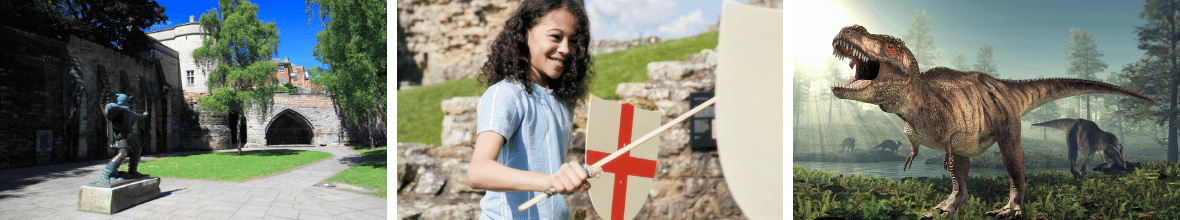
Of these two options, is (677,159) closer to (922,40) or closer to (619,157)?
(619,157)

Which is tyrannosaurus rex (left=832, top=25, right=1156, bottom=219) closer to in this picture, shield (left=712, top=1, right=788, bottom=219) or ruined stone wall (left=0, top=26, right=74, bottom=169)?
shield (left=712, top=1, right=788, bottom=219)

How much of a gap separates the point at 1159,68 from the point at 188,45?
9.27 m

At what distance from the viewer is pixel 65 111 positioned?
4.79 meters

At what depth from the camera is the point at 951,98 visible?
94.3 inches

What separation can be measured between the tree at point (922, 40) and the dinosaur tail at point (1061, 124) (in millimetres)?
753

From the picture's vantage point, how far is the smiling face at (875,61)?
2143mm

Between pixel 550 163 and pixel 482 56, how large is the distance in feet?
5.32

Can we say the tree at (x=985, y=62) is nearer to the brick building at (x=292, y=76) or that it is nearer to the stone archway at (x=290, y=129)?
the brick building at (x=292, y=76)

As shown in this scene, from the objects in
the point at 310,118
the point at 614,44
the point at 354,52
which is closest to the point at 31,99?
the point at 354,52

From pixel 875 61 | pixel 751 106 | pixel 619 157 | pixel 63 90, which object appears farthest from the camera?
pixel 63 90

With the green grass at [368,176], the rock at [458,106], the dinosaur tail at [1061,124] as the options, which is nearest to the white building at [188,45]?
the green grass at [368,176]

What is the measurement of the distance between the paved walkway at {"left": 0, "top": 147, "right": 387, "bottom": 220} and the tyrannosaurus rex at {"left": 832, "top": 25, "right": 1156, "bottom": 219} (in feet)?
15.4

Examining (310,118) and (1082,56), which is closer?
(1082,56)

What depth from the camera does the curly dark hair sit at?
152cm
